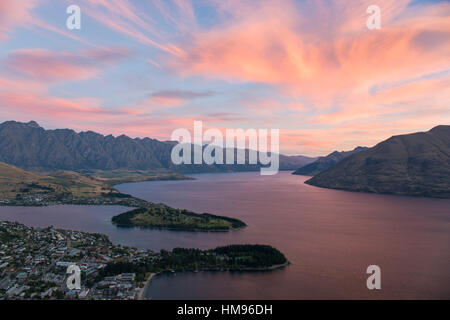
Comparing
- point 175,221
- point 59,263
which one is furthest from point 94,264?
point 175,221

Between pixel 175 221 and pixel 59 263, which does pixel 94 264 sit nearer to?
pixel 59 263

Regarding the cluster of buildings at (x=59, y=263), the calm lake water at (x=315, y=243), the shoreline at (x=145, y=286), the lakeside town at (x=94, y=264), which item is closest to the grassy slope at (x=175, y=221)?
the calm lake water at (x=315, y=243)

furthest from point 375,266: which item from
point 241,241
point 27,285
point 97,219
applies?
point 97,219

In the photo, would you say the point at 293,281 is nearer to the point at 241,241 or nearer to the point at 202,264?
the point at 202,264

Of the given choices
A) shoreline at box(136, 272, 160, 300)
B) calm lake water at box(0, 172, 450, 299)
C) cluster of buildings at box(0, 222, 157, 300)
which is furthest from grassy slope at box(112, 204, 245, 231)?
shoreline at box(136, 272, 160, 300)

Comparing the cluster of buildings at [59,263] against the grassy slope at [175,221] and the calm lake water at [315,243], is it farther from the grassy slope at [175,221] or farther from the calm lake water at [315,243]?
the grassy slope at [175,221]

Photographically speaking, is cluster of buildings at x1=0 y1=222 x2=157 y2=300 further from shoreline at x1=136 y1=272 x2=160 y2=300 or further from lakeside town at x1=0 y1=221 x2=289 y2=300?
shoreline at x1=136 y1=272 x2=160 y2=300
